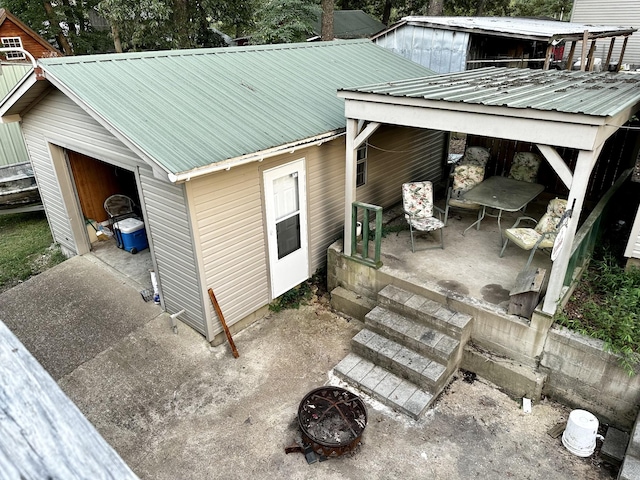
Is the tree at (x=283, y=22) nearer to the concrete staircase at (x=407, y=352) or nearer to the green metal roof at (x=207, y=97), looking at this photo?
the green metal roof at (x=207, y=97)

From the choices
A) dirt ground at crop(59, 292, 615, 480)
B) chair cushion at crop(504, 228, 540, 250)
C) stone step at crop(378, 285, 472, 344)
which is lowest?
dirt ground at crop(59, 292, 615, 480)

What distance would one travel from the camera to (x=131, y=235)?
7.95 metres

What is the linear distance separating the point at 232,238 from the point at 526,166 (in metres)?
5.74

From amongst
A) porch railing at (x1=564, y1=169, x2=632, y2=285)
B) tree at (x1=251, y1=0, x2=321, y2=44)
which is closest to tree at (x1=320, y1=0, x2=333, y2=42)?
tree at (x1=251, y1=0, x2=321, y2=44)

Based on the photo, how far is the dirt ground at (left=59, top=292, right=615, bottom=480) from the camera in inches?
174

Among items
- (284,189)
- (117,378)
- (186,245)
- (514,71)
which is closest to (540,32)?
(514,71)

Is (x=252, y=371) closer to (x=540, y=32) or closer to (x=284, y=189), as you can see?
(x=284, y=189)

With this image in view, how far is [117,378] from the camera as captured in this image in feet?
18.1

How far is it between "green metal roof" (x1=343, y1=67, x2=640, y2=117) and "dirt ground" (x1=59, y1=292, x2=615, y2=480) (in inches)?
130

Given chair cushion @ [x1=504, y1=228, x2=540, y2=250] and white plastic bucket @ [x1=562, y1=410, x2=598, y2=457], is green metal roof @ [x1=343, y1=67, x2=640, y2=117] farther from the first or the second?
white plastic bucket @ [x1=562, y1=410, x2=598, y2=457]

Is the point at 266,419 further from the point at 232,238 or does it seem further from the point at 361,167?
the point at 361,167

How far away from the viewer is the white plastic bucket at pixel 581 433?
14.5ft

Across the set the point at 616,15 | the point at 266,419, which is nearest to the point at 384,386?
the point at 266,419

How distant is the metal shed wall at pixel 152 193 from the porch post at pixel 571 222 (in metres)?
4.18
